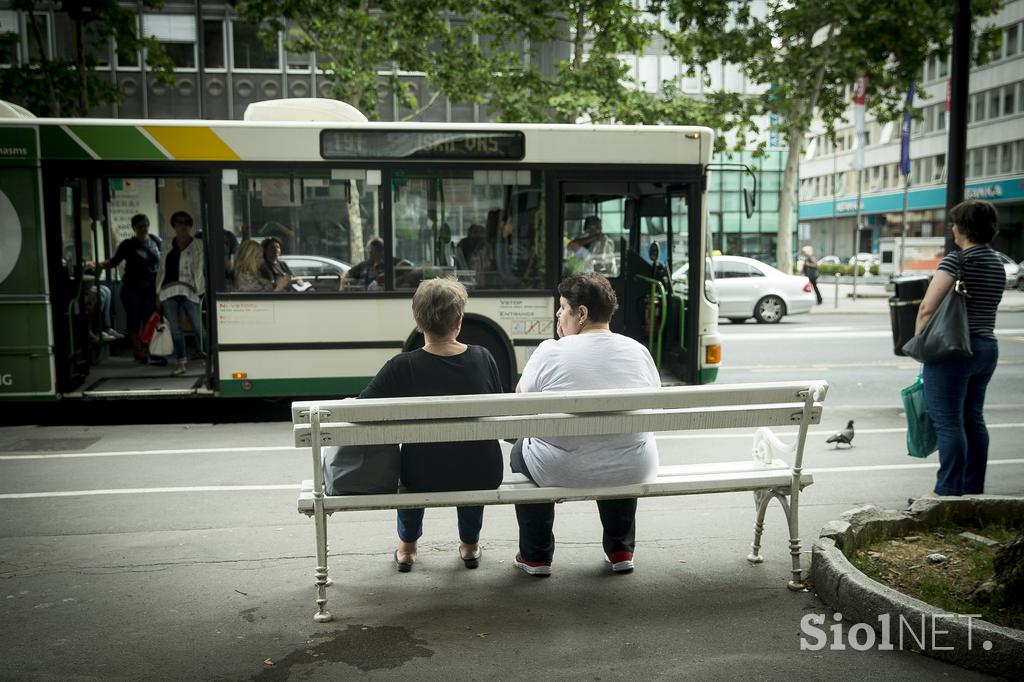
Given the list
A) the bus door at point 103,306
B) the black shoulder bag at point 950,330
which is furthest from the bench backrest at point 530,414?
the bus door at point 103,306

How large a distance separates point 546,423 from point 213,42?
31290mm

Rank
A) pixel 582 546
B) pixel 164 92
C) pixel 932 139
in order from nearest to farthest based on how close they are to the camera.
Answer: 1. pixel 582 546
2. pixel 164 92
3. pixel 932 139

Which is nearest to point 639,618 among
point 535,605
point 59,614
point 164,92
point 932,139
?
point 535,605

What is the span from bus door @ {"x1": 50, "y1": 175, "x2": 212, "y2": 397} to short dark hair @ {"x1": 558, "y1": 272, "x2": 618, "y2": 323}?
5.14 meters

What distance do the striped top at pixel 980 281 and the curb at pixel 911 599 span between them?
1069mm

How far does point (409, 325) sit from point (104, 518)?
12.0 ft

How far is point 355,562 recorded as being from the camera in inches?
190

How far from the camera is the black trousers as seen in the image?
4523 millimetres

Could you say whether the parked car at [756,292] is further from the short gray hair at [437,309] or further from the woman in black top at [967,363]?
the short gray hair at [437,309]

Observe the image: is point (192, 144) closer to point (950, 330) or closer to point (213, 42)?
point (950, 330)

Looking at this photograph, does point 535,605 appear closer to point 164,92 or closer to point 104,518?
point 104,518

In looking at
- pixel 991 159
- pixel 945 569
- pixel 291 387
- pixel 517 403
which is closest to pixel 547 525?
pixel 517 403

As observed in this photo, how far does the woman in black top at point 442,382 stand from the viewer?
4281 millimetres

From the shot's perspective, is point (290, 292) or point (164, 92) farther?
point (164, 92)
